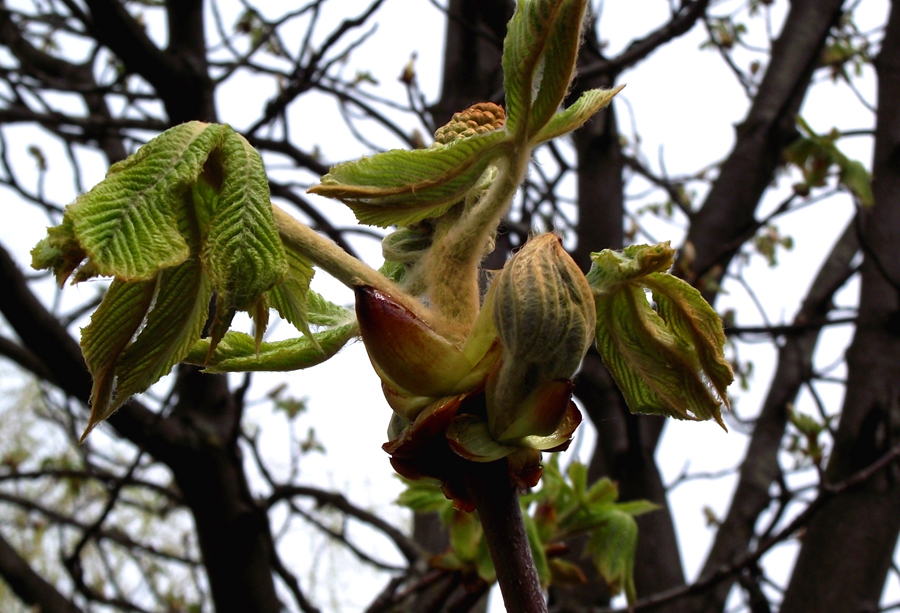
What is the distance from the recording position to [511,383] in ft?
1.64

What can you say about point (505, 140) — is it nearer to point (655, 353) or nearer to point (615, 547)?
point (655, 353)

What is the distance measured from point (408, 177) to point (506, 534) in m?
0.24

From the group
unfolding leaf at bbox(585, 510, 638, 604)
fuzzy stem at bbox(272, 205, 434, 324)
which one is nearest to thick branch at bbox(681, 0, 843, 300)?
unfolding leaf at bbox(585, 510, 638, 604)

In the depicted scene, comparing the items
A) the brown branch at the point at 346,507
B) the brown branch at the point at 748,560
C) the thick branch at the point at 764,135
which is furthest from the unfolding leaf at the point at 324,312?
the thick branch at the point at 764,135

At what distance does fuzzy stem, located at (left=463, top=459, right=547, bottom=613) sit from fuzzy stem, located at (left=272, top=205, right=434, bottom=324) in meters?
0.11

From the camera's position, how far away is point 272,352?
596 mm

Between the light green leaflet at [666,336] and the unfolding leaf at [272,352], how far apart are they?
7.3 inches

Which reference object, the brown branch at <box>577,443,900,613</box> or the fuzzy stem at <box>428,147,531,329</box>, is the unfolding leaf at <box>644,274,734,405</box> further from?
the brown branch at <box>577,443,900,613</box>

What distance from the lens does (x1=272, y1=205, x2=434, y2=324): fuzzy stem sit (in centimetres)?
54

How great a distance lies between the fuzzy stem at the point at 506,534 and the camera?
479mm

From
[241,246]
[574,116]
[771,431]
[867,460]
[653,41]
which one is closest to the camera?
[241,246]

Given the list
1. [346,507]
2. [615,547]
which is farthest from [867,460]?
[346,507]

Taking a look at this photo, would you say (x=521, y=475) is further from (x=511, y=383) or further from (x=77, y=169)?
(x=77, y=169)

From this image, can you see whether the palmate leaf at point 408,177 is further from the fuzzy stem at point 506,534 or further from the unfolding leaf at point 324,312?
the fuzzy stem at point 506,534
